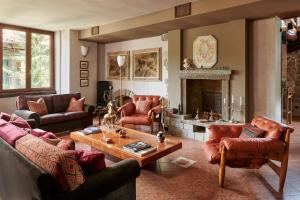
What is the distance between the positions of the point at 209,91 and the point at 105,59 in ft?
13.0

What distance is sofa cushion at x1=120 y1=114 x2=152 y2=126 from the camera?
17.1ft

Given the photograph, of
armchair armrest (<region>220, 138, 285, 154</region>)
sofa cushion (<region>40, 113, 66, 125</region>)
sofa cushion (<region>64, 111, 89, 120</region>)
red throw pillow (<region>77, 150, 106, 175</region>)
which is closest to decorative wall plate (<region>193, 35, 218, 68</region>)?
armchair armrest (<region>220, 138, 285, 154</region>)

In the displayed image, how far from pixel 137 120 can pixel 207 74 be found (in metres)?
1.82

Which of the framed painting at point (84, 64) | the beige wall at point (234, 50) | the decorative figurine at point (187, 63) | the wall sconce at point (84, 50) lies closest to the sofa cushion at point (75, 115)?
the framed painting at point (84, 64)

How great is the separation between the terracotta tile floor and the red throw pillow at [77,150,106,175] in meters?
1.01

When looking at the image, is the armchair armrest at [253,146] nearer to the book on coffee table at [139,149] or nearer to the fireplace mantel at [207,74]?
the book on coffee table at [139,149]

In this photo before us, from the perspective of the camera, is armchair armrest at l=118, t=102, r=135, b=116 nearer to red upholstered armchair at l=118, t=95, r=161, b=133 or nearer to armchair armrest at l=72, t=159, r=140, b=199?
red upholstered armchair at l=118, t=95, r=161, b=133

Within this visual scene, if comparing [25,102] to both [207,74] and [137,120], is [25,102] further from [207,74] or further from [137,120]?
[207,74]

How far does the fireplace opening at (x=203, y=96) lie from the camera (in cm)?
549

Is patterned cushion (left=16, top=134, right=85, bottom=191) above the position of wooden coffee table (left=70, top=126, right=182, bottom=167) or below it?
above

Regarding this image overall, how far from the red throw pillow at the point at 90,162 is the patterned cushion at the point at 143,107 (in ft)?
12.3

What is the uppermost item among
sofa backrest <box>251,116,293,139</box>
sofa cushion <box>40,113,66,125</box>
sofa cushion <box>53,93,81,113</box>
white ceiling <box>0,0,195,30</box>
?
white ceiling <box>0,0,195,30</box>

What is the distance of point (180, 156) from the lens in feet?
13.3

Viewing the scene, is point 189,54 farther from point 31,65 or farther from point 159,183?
point 31,65
